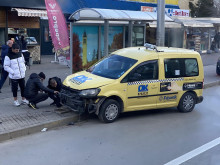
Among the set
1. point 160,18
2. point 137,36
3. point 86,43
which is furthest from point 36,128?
point 137,36

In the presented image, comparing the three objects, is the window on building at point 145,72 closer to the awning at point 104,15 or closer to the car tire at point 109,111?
the car tire at point 109,111

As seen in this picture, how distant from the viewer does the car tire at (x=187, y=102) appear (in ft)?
31.0

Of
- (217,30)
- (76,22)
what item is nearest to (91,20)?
(76,22)

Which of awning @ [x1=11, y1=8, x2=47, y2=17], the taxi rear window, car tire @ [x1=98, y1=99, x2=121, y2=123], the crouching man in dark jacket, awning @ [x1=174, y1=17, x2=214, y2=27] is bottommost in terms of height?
car tire @ [x1=98, y1=99, x2=121, y2=123]

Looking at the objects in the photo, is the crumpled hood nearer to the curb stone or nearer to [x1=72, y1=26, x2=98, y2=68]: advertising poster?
the curb stone

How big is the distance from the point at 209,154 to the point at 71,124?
3.47 meters

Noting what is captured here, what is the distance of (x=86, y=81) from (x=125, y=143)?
2094mm

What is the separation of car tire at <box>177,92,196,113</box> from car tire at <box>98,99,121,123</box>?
2191 mm

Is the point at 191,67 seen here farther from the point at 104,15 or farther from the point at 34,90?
the point at 34,90

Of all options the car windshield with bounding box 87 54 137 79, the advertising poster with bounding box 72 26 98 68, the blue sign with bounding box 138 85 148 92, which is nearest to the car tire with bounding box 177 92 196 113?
the blue sign with bounding box 138 85 148 92

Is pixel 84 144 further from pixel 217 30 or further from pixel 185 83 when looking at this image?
pixel 217 30

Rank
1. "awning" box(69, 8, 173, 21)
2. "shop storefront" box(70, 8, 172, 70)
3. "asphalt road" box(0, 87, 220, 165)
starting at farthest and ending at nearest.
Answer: "shop storefront" box(70, 8, 172, 70) → "awning" box(69, 8, 173, 21) → "asphalt road" box(0, 87, 220, 165)

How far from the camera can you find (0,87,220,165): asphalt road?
6035 millimetres

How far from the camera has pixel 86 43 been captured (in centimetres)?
1197
